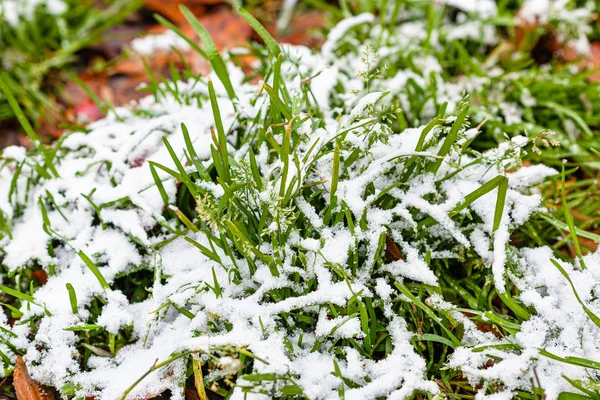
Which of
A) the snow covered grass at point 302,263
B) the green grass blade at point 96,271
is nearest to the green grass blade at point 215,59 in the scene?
the snow covered grass at point 302,263

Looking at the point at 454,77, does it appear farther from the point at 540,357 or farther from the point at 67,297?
the point at 67,297

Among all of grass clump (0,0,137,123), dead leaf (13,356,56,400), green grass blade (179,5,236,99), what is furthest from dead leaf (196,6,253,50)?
dead leaf (13,356,56,400)

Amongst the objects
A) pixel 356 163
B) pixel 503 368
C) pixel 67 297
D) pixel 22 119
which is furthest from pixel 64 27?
pixel 503 368

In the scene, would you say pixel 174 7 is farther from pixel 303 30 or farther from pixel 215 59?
pixel 215 59

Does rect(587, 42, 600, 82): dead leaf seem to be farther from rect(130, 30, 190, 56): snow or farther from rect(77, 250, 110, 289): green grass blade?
rect(77, 250, 110, 289): green grass blade

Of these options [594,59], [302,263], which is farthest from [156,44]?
[594,59]

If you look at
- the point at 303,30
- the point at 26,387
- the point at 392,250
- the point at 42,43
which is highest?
the point at 42,43

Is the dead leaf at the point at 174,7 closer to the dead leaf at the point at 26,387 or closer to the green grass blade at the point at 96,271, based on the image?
the green grass blade at the point at 96,271
